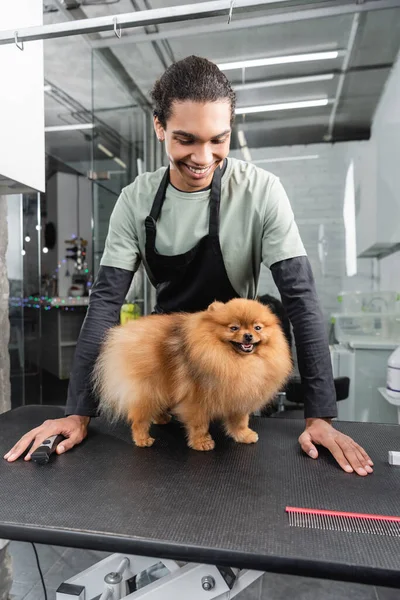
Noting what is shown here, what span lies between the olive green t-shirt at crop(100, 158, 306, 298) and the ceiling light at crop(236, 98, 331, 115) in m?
2.68

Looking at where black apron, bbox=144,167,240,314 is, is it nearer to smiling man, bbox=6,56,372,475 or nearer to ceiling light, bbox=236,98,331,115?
smiling man, bbox=6,56,372,475

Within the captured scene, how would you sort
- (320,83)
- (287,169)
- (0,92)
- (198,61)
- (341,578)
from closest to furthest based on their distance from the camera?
(341,578)
(198,61)
(0,92)
(320,83)
(287,169)

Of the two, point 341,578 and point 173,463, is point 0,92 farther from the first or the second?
point 341,578

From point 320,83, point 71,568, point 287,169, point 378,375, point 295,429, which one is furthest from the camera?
point 287,169

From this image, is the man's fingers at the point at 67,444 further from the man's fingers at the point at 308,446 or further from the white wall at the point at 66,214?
the white wall at the point at 66,214

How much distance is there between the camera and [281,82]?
346 centimetres

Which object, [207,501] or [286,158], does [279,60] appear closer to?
[286,158]

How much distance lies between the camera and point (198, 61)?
1040mm

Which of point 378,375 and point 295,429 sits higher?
point 295,429

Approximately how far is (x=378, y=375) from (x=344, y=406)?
1.13 feet

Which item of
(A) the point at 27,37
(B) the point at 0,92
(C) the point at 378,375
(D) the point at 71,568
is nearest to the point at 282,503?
(A) the point at 27,37

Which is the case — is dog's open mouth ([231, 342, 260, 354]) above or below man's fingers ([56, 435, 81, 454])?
above

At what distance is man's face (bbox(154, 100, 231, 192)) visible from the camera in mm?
987

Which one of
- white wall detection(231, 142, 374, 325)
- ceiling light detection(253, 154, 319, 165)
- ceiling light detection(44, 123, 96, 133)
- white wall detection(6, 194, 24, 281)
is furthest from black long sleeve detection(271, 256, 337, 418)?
ceiling light detection(44, 123, 96, 133)
